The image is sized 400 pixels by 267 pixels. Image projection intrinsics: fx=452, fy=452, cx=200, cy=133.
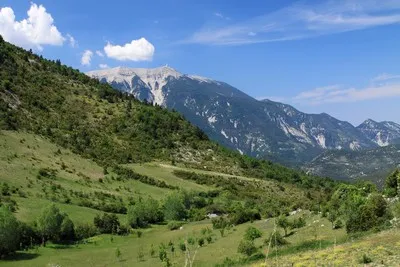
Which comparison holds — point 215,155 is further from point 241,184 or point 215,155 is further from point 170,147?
point 241,184

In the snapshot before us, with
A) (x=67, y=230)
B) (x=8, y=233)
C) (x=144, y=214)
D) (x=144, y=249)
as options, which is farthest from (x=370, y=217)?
(x=144, y=214)

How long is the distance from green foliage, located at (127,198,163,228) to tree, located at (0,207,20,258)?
26907 millimetres

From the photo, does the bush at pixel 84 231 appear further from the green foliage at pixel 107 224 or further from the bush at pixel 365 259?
the bush at pixel 365 259

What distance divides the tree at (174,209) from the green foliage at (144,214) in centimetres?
188

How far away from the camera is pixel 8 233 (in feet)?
194

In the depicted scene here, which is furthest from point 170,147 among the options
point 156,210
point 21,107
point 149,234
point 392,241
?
point 392,241

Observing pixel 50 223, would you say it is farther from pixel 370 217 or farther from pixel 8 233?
pixel 370 217

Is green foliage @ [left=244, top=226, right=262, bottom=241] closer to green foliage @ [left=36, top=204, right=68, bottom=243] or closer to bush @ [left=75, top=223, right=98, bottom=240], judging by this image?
green foliage @ [left=36, top=204, right=68, bottom=243]

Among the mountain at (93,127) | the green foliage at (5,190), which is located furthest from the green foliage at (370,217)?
the mountain at (93,127)

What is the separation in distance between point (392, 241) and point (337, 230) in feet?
82.7

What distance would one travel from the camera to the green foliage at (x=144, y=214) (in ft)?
285

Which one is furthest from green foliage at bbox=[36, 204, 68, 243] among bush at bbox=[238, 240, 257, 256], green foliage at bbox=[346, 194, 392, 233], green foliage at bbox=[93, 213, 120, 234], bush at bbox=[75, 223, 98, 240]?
green foliage at bbox=[346, 194, 392, 233]

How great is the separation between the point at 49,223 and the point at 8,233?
30.8 feet

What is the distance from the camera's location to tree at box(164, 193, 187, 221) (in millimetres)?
97938
